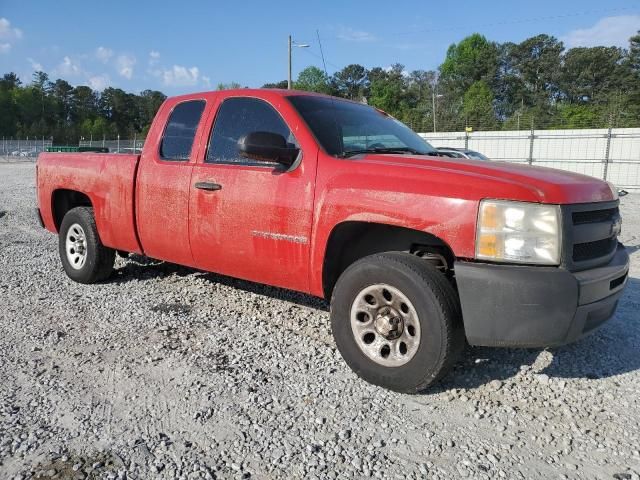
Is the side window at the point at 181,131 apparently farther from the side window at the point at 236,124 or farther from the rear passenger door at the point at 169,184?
the side window at the point at 236,124

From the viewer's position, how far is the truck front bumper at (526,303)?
107 inches

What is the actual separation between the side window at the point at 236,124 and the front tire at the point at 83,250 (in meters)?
1.80

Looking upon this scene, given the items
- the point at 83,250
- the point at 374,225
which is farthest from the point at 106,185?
the point at 374,225

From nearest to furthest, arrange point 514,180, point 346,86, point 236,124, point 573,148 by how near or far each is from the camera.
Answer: point 514,180, point 236,124, point 346,86, point 573,148

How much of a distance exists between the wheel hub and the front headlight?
2.21 feet

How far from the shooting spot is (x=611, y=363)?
3.65m

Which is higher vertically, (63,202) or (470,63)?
(470,63)

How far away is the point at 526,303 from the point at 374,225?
3.49ft

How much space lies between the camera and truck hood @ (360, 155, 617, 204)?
2.78m

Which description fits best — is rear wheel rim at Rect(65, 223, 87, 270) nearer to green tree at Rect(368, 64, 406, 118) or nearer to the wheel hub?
the wheel hub

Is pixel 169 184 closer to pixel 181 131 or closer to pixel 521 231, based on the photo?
pixel 181 131

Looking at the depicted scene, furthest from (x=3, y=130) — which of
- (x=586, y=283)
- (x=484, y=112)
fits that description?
(x=586, y=283)

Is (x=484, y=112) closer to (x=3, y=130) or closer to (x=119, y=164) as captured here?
(x=119, y=164)

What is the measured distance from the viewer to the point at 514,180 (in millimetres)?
2879
